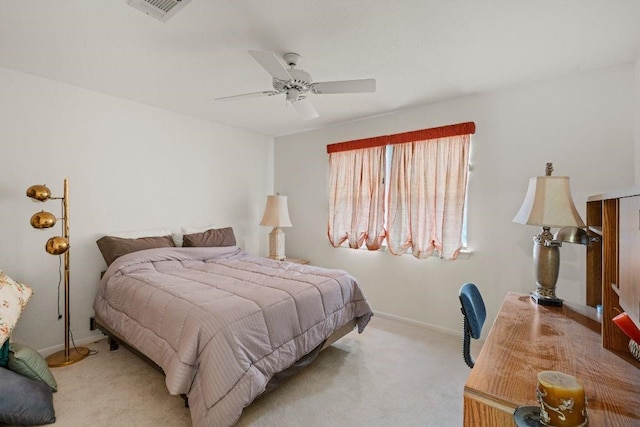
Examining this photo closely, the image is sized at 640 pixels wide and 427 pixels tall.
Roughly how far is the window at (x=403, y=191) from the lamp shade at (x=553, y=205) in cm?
123

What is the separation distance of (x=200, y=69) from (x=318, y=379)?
2682 millimetres

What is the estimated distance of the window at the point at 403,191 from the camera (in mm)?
3037

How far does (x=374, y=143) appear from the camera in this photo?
357 centimetres

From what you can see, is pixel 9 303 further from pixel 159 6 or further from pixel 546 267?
pixel 546 267

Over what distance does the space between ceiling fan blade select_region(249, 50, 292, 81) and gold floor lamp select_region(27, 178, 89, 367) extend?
201cm

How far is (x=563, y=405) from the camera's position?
0.69 meters

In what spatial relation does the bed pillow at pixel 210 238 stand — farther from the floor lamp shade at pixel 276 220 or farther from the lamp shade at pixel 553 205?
the lamp shade at pixel 553 205

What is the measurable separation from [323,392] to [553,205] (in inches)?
76.2

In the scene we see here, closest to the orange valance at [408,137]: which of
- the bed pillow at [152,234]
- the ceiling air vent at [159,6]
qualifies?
the bed pillow at [152,234]

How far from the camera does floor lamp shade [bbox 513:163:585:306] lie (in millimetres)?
1701

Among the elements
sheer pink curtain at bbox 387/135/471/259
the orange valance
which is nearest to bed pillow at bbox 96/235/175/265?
the orange valance

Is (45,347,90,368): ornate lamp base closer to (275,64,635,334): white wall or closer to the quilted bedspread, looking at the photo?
the quilted bedspread

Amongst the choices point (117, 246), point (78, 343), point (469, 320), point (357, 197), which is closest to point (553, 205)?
point (469, 320)

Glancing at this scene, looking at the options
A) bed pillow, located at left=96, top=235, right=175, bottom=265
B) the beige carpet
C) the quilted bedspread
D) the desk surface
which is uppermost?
bed pillow, located at left=96, top=235, right=175, bottom=265
